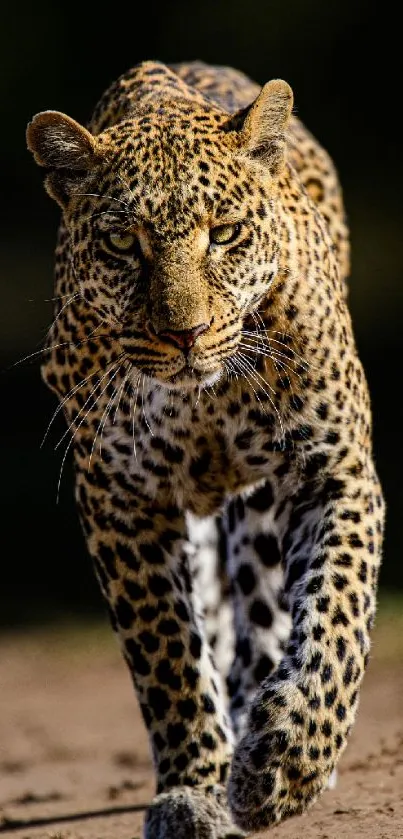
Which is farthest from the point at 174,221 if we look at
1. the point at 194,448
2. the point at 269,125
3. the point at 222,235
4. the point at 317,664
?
the point at 317,664

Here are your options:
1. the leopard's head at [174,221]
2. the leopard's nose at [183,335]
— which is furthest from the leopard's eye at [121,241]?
the leopard's nose at [183,335]

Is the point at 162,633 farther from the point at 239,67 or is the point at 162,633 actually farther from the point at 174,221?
the point at 239,67

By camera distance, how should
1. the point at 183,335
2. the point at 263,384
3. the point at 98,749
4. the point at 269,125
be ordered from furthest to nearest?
the point at 98,749 → the point at 263,384 → the point at 269,125 → the point at 183,335

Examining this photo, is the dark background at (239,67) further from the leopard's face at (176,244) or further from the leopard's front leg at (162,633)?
the leopard's face at (176,244)

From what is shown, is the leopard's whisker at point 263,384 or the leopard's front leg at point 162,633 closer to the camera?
the leopard's whisker at point 263,384

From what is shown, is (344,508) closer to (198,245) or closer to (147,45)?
(198,245)

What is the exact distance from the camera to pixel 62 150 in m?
6.50

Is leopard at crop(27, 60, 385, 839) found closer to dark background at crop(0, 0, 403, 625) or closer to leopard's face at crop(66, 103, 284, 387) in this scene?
leopard's face at crop(66, 103, 284, 387)

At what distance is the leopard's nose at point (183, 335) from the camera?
5.88m

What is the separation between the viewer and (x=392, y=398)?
16.8m

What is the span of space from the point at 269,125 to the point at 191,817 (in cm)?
246

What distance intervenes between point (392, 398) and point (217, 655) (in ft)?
28.9

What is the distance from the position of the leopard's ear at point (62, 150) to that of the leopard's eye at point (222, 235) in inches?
21.0

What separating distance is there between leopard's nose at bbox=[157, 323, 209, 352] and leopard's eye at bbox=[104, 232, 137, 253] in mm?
413
